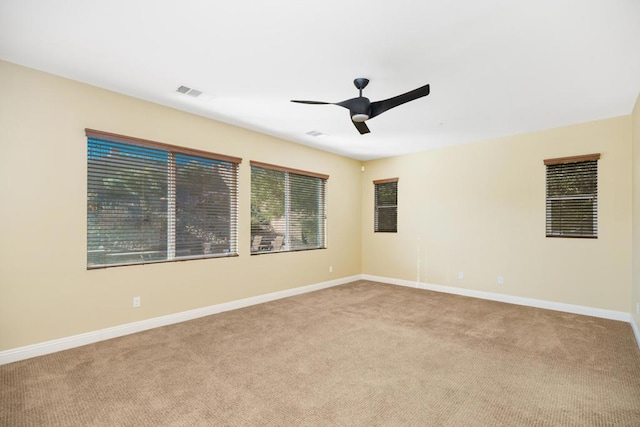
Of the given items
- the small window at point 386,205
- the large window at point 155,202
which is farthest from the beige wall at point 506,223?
the large window at point 155,202

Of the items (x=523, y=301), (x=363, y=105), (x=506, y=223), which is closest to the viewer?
(x=363, y=105)

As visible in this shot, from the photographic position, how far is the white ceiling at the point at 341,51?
7.20ft

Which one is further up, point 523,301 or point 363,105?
point 363,105

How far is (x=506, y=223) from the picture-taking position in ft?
17.1

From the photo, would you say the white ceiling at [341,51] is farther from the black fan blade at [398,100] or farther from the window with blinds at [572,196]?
the window with blinds at [572,196]

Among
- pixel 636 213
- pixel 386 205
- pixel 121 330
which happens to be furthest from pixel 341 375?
pixel 386 205

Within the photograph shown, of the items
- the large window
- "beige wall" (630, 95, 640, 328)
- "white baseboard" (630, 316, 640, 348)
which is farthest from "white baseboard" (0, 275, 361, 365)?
"beige wall" (630, 95, 640, 328)

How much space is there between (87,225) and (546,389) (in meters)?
4.57

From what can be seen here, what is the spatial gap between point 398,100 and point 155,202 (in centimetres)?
310

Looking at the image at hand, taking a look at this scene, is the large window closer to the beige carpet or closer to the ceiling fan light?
the beige carpet

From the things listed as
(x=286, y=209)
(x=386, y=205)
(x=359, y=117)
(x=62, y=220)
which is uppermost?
(x=359, y=117)

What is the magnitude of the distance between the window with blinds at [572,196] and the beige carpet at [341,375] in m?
1.27

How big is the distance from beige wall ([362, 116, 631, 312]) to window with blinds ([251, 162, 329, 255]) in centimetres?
139

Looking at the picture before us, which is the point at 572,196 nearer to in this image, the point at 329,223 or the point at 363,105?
the point at 363,105
